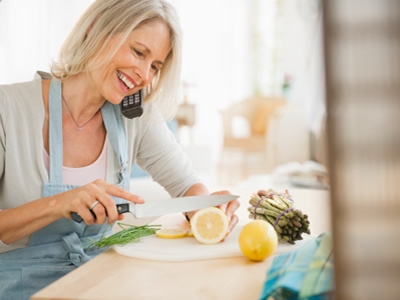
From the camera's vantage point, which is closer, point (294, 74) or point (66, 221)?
point (66, 221)

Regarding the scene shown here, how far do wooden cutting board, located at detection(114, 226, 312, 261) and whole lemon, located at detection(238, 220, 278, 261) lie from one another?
0.20ft

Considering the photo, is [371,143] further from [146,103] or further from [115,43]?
[146,103]

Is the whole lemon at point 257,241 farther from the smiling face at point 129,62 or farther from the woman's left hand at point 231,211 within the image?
the smiling face at point 129,62

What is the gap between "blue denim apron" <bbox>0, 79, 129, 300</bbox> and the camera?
1.36 m

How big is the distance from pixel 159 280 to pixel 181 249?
20 cm

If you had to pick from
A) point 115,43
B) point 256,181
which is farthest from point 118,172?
point 256,181

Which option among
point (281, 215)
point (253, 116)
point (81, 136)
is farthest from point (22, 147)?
point (253, 116)

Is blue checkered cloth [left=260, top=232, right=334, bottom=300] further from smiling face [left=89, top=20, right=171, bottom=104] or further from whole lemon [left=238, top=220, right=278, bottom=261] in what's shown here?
smiling face [left=89, top=20, right=171, bottom=104]

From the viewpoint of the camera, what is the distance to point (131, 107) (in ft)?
5.50

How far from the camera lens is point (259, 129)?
673 cm

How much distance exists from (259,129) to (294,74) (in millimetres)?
1015

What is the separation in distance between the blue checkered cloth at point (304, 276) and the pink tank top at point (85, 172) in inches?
31.8

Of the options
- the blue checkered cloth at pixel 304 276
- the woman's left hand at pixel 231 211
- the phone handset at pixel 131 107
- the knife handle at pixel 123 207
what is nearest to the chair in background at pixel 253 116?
the phone handset at pixel 131 107

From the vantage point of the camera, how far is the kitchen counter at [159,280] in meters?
0.91
